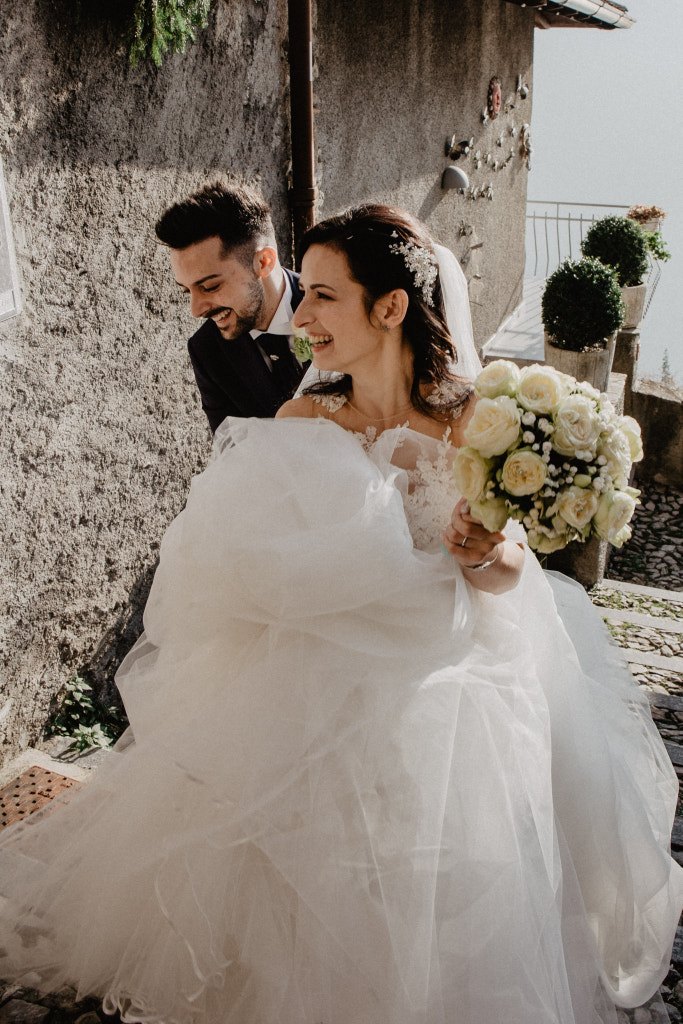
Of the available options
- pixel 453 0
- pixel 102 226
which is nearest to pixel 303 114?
pixel 102 226

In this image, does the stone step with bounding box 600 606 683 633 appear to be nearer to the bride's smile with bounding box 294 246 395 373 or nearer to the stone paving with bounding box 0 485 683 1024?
the stone paving with bounding box 0 485 683 1024

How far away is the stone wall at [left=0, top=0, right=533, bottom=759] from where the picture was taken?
2.78 m

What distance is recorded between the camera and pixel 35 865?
2.15 m

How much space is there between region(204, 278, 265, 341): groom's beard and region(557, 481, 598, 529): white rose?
1.77 metres

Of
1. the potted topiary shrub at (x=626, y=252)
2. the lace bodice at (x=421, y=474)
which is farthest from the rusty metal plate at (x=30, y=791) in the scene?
the potted topiary shrub at (x=626, y=252)

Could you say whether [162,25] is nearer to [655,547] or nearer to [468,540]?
[468,540]

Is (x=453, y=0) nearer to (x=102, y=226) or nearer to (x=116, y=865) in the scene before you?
(x=102, y=226)

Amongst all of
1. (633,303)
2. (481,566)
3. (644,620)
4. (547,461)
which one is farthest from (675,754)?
(633,303)

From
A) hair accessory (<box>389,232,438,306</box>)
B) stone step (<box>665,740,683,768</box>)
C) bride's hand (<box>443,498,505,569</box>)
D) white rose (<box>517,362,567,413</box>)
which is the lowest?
stone step (<box>665,740,683,768</box>)

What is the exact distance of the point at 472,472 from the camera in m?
1.86

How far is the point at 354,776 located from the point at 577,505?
793 millimetres

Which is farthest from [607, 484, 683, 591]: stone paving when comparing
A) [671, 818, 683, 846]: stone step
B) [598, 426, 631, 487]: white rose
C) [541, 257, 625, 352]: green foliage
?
[598, 426, 631, 487]: white rose

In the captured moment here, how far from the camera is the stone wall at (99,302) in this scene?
109 inches

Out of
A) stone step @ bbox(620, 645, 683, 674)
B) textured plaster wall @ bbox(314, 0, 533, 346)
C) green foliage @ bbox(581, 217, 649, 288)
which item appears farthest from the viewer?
green foliage @ bbox(581, 217, 649, 288)
